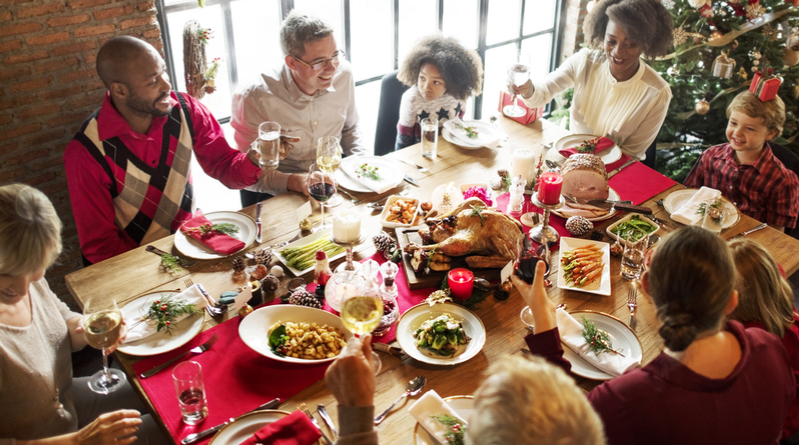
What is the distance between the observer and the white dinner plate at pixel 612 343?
189cm

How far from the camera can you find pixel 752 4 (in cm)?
388

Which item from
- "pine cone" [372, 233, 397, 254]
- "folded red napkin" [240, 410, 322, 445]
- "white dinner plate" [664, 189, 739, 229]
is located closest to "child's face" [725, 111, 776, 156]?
"white dinner plate" [664, 189, 739, 229]

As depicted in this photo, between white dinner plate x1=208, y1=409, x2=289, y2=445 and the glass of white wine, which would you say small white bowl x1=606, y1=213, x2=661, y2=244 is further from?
white dinner plate x1=208, y1=409, x2=289, y2=445

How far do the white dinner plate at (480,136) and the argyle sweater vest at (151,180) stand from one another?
1367mm

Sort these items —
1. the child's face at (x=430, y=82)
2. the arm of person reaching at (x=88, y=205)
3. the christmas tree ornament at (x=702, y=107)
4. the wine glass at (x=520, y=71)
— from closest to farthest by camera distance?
the arm of person reaching at (x=88, y=205) < the wine glass at (x=520, y=71) < the child's face at (x=430, y=82) < the christmas tree ornament at (x=702, y=107)

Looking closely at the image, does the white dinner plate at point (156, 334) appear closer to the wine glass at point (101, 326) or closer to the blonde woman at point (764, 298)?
the wine glass at point (101, 326)

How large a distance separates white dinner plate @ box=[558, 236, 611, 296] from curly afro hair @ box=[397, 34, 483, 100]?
4.90 feet

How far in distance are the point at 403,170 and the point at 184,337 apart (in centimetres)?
142

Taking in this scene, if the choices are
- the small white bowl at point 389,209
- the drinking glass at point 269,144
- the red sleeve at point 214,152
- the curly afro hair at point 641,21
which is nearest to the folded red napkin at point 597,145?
the curly afro hair at point 641,21

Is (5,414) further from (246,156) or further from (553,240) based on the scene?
(553,240)

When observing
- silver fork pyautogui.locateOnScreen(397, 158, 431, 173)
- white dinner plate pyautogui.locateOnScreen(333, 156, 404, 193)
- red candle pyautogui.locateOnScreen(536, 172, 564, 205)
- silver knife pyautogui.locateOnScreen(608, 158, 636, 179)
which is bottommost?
silver knife pyautogui.locateOnScreen(608, 158, 636, 179)

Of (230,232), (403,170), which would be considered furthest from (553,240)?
(230,232)

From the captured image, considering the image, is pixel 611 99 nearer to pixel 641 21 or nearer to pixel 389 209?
pixel 641 21

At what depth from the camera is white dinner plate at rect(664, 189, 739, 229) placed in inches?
103
